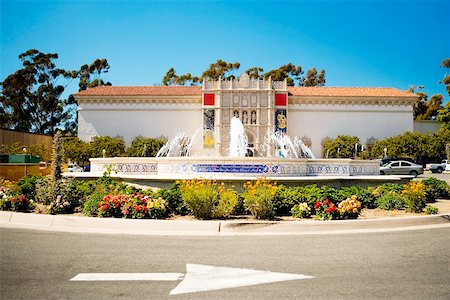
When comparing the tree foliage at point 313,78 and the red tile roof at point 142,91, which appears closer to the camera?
the red tile roof at point 142,91

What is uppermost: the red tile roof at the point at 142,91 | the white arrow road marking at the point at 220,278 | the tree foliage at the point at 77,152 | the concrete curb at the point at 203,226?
the red tile roof at the point at 142,91

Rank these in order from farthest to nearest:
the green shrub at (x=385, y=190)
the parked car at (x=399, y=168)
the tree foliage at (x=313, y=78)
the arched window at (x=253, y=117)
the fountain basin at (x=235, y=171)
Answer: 1. the tree foliage at (x=313, y=78)
2. the arched window at (x=253, y=117)
3. the parked car at (x=399, y=168)
4. the fountain basin at (x=235, y=171)
5. the green shrub at (x=385, y=190)

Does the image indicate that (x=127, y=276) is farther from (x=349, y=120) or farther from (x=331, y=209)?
(x=349, y=120)

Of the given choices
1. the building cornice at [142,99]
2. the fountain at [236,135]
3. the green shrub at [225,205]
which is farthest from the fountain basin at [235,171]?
the building cornice at [142,99]

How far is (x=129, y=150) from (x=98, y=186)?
129 feet

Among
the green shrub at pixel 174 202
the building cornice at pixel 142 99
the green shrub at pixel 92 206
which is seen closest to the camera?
the green shrub at pixel 92 206

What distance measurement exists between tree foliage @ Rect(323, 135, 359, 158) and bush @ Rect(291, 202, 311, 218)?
139 ft

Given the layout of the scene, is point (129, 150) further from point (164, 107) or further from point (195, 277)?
point (195, 277)

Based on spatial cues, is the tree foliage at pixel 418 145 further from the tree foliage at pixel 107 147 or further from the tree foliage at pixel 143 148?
the tree foliage at pixel 107 147

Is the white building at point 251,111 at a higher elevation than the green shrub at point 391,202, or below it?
higher

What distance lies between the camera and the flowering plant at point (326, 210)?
8734mm

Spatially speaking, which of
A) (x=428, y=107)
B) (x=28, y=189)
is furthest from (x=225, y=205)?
(x=428, y=107)

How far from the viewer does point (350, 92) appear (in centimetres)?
5666

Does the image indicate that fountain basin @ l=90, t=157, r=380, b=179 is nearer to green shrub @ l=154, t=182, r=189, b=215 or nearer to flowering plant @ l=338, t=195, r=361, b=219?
green shrub @ l=154, t=182, r=189, b=215
